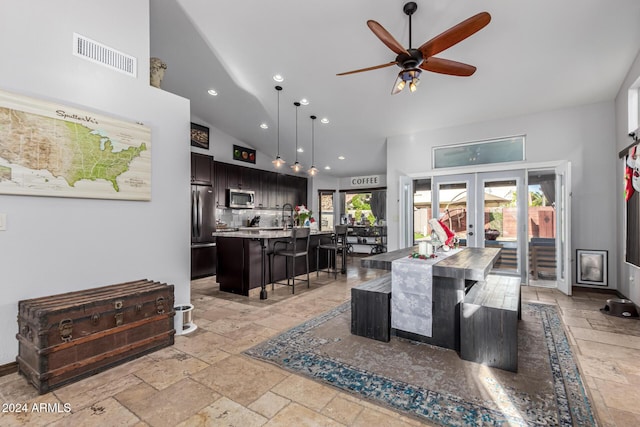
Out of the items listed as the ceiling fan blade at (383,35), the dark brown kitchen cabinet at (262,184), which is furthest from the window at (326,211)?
the ceiling fan blade at (383,35)

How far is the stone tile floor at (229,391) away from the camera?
167 cm

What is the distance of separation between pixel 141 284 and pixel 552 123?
6.14 meters

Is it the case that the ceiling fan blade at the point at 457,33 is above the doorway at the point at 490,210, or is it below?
above

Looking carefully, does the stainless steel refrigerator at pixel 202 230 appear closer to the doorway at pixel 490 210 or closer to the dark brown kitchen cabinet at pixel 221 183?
the dark brown kitchen cabinet at pixel 221 183

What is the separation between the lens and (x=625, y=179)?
3.79 meters

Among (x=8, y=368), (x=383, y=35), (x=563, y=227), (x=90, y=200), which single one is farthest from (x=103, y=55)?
(x=563, y=227)

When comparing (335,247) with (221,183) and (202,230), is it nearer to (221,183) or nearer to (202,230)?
(202,230)

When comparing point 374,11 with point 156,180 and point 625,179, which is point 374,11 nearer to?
point 156,180

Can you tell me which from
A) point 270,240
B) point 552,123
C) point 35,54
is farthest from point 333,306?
point 552,123

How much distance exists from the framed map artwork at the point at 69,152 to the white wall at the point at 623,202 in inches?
222

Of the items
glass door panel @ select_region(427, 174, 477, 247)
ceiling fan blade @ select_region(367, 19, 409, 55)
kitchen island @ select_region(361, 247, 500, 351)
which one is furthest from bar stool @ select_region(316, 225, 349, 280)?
ceiling fan blade @ select_region(367, 19, 409, 55)

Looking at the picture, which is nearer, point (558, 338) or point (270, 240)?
point (558, 338)

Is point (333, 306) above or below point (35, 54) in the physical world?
below

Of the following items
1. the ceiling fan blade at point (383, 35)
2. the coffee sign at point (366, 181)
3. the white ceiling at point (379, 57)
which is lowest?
the coffee sign at point (366, 181)
